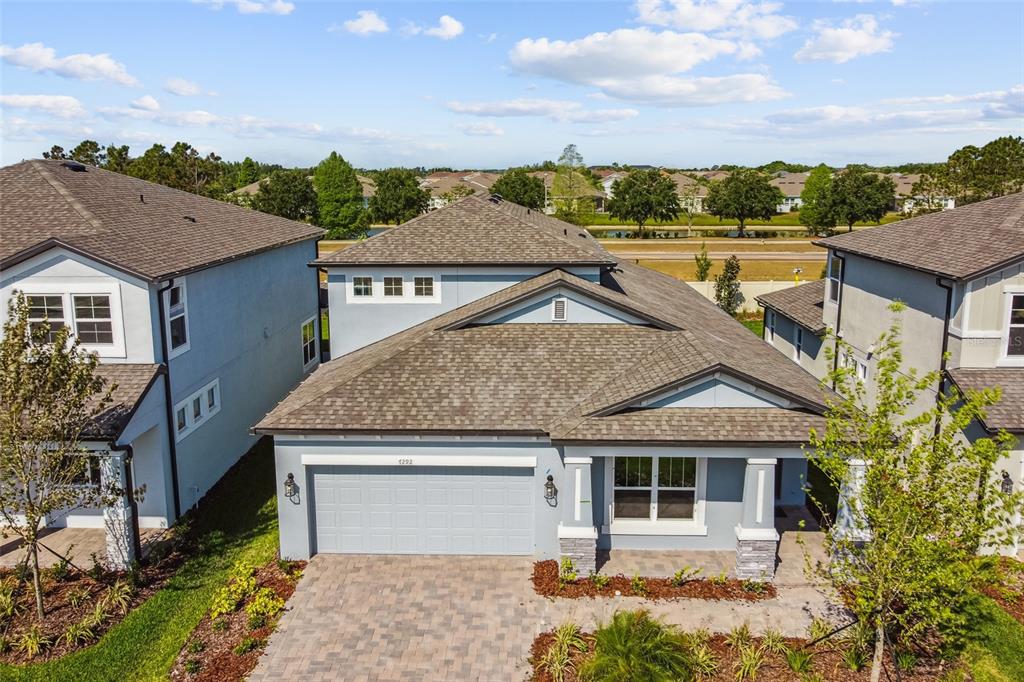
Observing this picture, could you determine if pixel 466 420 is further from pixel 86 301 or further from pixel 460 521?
pixel 86 301

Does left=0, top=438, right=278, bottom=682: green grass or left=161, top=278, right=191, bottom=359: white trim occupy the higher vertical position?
left=161, top=278, right=191, bottom=359: white trim

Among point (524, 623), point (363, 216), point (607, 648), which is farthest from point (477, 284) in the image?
point (363, 216)

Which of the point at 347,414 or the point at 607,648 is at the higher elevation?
the point at 347,414

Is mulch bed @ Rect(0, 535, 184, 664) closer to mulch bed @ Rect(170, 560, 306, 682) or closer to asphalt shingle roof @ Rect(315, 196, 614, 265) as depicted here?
mulch bed @ Rect(170, 560, 306, 682)

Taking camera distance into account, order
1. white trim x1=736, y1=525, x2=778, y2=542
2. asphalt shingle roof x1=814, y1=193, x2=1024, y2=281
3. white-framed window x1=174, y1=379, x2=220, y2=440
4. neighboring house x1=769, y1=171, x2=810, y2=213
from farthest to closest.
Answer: neighboring house x1=769, y1=171, x2=810, y2=213, white-framed window x1=174, y1=379, x2=220, y2=440, asphalt shingle roof x1=814, y1=193, x2=1024, y2=281, white trim x1=736, y1=525, x2=778, y2=542

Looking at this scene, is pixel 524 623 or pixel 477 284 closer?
pixel 524 623

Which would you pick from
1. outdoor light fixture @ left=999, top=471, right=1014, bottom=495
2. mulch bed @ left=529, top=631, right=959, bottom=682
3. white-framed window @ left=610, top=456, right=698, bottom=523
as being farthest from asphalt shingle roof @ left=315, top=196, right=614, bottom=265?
mulch bed @ left=529, top=631, right=959, bottom=682

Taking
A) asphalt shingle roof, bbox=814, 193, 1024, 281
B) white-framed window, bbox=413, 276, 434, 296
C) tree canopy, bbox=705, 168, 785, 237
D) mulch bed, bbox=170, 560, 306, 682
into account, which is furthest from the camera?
tree canopy, bbox=705, 168, 785, 237
